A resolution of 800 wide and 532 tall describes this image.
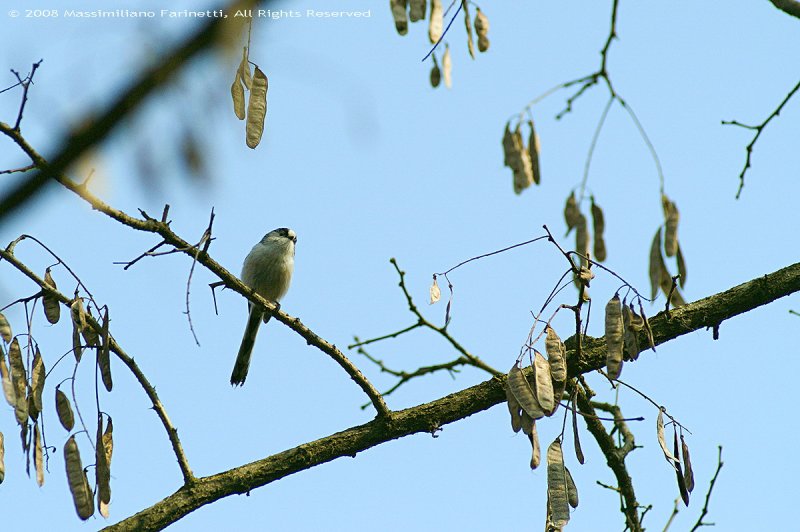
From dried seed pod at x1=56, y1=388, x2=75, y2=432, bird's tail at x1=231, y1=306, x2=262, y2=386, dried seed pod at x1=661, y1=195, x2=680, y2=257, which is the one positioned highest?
bird's tail at x1=231, y1=306, x2=262, y2=386

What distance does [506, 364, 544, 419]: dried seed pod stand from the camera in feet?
10.1

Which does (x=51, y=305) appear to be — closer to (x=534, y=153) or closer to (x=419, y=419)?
(x=419, y=419)

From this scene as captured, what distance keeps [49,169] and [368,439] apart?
3439 mm

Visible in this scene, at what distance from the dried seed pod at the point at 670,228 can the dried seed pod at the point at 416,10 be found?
4.80ft

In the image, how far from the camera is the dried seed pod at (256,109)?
106 inches

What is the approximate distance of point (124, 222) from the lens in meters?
3.42

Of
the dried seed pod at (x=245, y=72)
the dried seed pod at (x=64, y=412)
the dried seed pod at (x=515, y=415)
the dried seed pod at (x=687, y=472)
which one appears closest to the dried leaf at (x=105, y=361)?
the dried seed pod at (x=64, y=412)

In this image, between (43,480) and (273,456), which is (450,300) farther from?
(43,480)

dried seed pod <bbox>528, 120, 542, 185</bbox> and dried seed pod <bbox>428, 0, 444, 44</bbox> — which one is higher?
dried seed pod <bbox>428, 0, 444, 44</bbox>

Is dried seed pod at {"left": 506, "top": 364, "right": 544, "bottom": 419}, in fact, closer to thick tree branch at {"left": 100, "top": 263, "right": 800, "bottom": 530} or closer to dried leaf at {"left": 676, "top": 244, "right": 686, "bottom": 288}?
thick tree branch at {"left": 100, "top": 263, "right": 800, "bottom": 530}

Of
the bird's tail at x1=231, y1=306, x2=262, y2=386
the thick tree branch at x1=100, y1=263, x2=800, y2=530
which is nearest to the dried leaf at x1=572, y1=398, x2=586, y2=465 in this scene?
the thick tree branch at x1=100, y1=263, x2=800, y2=530

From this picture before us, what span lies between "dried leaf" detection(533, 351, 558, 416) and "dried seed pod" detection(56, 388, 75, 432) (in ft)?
5.83

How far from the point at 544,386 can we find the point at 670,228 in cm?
119

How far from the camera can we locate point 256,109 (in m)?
2.74
